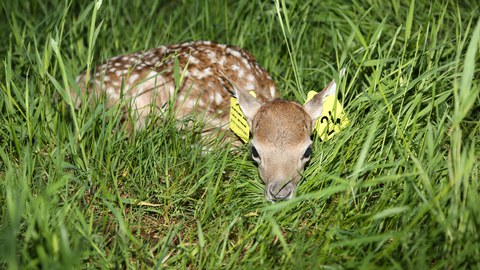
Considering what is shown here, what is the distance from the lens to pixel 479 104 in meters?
3.76

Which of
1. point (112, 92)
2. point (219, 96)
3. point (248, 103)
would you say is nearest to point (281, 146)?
point (248, 103)

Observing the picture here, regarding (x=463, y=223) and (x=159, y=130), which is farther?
(x=159, y=130)

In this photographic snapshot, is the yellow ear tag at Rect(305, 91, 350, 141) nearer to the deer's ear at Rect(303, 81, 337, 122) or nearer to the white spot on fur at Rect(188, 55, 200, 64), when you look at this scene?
the deer's ear at Rect(303, 81, 337, 122)

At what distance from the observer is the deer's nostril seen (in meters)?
3.16

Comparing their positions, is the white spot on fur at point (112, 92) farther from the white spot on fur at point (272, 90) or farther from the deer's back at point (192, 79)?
the white spot on fur at point (272, 90)

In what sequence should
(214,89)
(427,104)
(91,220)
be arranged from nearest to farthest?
(91,220) < (427,104) < (214,89)

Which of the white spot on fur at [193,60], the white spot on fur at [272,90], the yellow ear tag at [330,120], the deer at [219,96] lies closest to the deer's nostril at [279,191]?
the deer at [219,96]

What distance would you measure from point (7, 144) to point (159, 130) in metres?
0.84

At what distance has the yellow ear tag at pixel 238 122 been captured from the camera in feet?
12.1

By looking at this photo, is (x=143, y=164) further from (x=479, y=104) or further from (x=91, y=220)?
(x=479, y=104)

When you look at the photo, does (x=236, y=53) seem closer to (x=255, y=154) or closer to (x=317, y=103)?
(x=317, y=103)

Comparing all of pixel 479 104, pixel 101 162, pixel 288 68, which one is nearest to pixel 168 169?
pixel 101 162

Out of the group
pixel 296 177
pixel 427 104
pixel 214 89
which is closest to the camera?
pixel 296 177

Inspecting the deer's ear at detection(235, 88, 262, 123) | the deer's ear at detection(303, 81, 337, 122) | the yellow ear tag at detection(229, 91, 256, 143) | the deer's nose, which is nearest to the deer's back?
the yellow ear tag at detection(229, 91, 256, 143)
